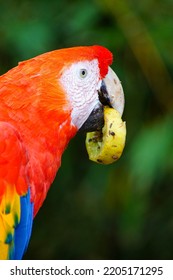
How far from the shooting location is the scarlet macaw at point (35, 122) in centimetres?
188

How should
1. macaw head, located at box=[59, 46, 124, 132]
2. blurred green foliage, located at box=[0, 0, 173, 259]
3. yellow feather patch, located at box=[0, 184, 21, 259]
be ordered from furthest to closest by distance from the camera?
blurred green foliage, located at box=[0, 0, 173, 259]
macaw head, located at box=[59, 46, 124, 132]
yellow feather patch, located at box=[0, 184, 21, 259]

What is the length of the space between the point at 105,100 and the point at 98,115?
1.7 inches

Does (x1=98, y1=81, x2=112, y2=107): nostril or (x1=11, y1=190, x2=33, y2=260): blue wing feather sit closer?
(x1=11, y1=190, x2=33, y2=260): blue wing feather

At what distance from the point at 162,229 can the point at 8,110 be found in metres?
1.44

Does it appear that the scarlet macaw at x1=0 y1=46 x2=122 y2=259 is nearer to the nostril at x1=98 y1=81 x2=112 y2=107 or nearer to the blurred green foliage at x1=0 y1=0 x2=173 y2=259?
the nostril at x1=98 y1=81 x2=112 y2=107

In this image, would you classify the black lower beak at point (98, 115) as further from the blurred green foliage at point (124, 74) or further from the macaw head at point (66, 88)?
the blurred green foliage at point (124, 74)

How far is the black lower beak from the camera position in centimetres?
206

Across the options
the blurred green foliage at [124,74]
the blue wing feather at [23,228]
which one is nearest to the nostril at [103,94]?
the blue wing feather at [23,228]

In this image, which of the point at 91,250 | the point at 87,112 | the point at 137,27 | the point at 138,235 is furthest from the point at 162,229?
the point at 87,112

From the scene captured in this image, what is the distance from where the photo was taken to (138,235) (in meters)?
3.23

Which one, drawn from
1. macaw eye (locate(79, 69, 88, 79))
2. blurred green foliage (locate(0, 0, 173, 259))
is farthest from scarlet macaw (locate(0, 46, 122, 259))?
blurred green foliage (locate(0, 0, 173, 259))

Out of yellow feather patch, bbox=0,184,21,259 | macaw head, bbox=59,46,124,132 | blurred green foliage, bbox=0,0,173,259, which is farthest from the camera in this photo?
blurred green foliage, bbox=0,0,173,259

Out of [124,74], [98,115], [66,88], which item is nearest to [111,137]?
[98,115]
